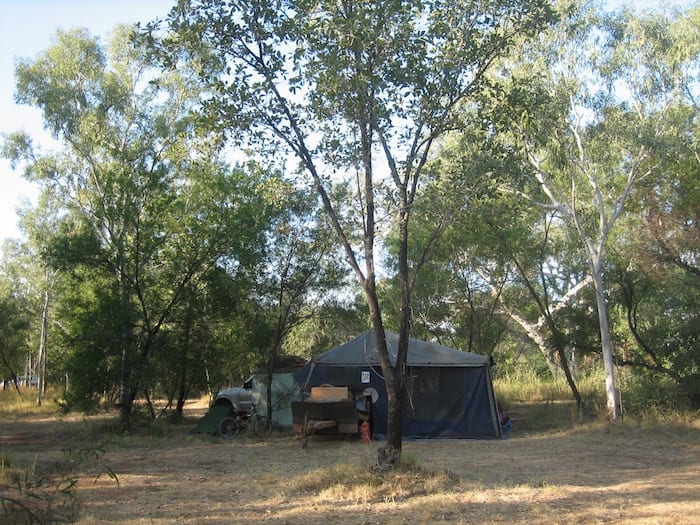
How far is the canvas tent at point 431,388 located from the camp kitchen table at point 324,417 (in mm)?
1986

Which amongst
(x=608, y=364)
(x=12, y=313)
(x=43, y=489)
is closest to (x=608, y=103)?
(x=608, y=364)

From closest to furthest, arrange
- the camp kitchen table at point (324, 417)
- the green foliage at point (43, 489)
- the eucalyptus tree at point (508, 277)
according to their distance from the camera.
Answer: the green foliage at point (43, 489) < the camp kitchen table at point (324, 417) < the eucalyptus tree at point (508, 277)

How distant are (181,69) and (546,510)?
57.6 ft

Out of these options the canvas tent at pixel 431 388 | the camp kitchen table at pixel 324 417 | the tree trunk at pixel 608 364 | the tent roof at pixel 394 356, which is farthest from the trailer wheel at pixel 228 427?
the tree trunk at pixel 608 364

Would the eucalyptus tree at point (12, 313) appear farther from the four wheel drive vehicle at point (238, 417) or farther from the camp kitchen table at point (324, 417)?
the camp kitchen table at point (324, 417)

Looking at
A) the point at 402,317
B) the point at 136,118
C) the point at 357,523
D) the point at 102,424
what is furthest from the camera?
the point at 136,118

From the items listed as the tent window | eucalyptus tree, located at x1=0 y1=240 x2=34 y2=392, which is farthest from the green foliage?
eucalyptus tree, located at x1=0 y1=240 x2=34 y2=392

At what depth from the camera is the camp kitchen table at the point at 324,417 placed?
12.3 metres

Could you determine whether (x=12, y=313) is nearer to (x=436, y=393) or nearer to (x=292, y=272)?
(x=292, y=272)

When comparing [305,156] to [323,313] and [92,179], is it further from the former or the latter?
[92,179]

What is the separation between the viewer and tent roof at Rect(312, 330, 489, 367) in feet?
48.4

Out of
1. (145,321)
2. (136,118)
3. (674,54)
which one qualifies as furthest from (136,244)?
(674,54)

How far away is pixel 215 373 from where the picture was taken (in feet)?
59.0

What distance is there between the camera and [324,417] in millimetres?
12523
